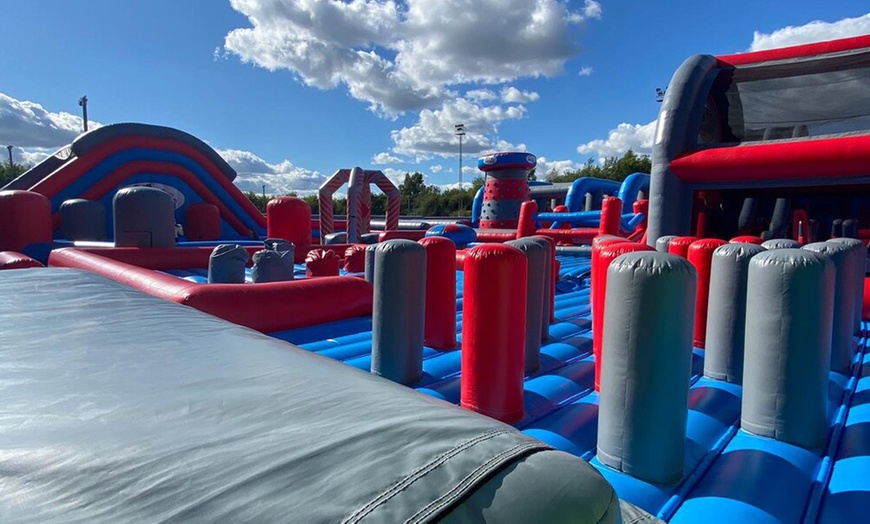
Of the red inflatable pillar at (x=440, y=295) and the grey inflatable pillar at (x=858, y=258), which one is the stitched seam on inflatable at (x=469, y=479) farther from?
the grey inflatable pillar at (x=858, y=258)

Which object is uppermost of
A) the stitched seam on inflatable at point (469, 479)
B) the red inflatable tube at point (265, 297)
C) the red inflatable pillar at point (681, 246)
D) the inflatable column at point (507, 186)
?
the inflatable column at point (507, 186)

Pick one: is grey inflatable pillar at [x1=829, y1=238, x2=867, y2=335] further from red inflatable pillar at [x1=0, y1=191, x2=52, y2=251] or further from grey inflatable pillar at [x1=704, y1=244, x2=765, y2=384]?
red inflatable pillar at [x1=0, y1=191, x2=52, y2=251]

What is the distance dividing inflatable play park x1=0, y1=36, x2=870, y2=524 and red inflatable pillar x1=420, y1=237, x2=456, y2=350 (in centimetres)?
1

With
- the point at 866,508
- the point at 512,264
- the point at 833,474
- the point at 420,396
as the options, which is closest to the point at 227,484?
the point at 420,396

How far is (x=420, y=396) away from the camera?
37.1 inches

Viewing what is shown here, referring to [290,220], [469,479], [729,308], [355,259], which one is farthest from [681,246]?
[290,220]

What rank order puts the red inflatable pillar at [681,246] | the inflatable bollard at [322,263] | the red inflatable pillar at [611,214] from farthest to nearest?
the red inflatable pillar at [611,214]
the inflatable bollard at [322,263]
the red inflatable pillar at [681,246]

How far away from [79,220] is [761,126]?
8.56 m

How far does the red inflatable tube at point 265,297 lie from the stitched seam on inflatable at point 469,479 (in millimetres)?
2508

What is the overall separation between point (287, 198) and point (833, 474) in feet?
19.3

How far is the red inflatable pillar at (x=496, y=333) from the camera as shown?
2062mm

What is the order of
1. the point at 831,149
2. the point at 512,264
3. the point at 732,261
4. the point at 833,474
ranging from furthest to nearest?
the point at 831,149, the point at 732,261, the point at 512,264, the point at 833,474

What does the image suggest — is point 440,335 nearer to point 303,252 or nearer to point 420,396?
point 420,396

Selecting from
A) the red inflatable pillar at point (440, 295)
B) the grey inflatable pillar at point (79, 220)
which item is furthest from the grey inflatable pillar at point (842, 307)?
the grey inflatable pillar at point (79, 220)
